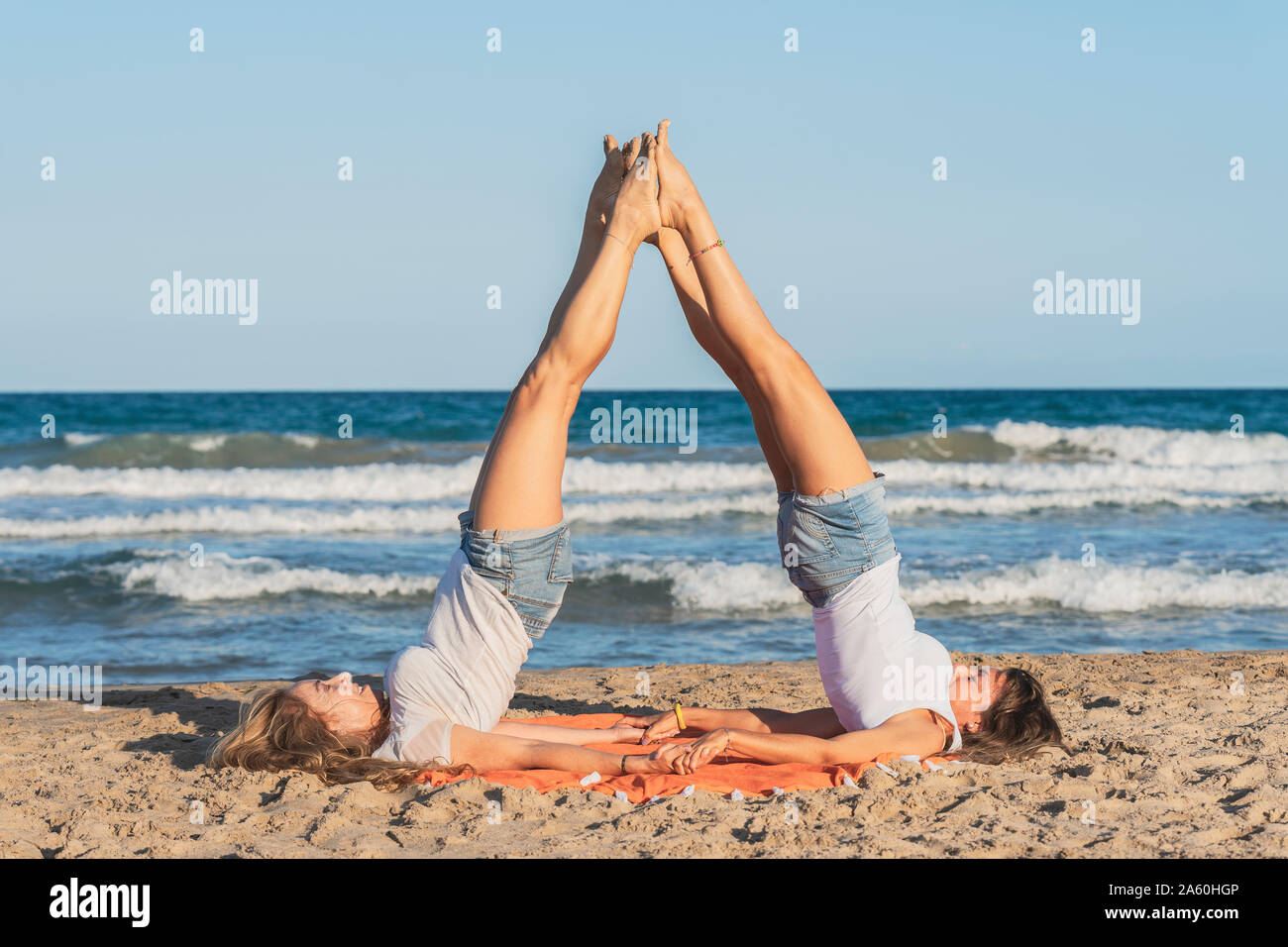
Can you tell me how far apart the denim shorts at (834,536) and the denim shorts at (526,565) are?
0.93 metres

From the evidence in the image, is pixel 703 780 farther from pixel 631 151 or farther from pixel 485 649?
pixel 631 151

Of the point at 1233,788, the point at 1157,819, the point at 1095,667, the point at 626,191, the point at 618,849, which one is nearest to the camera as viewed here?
the point at 618,849

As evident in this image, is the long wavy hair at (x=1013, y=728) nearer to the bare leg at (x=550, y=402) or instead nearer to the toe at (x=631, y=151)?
the bare leg at (x=550, y=402)

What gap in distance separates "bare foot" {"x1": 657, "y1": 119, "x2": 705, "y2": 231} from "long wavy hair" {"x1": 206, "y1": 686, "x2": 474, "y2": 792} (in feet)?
8.01

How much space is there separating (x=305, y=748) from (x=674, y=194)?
111 inches

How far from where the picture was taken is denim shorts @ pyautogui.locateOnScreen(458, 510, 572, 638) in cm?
438

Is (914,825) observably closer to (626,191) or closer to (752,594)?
(626,191)

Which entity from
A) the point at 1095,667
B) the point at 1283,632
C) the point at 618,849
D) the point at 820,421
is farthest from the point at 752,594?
the point at 618,849

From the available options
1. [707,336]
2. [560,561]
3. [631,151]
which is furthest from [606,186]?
[560,561]

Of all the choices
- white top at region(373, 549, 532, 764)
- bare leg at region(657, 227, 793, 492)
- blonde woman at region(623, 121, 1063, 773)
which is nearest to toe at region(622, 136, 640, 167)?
blonde woman at region(623, 121, 1063, 773)

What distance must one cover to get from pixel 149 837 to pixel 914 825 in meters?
2.74

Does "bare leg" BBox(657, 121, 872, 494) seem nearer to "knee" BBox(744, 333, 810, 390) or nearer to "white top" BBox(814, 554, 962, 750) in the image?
"knee" BBox(744, 333, 810, 390)

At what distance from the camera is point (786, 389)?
4375mm
